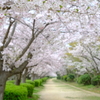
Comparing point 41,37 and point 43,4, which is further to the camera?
point 41,37

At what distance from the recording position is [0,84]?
537 centimetres

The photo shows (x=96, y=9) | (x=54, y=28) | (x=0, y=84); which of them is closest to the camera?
(x=96, y=9)

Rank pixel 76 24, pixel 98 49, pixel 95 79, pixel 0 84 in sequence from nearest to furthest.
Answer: pixel 0 84 < pixel 76 24 < pixel 98 49 < pixel 95 79

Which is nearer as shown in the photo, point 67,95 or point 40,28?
point 40,28

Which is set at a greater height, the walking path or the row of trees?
the row of trees

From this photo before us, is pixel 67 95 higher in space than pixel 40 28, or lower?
lower

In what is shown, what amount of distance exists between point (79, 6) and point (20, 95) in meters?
4.88

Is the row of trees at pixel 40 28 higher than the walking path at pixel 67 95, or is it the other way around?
the row of trees at pixel 40 28

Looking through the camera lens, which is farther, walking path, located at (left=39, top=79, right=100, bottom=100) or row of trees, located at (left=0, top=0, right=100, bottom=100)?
walking path, located at (left=39, top=79, right=100, bottom=100)

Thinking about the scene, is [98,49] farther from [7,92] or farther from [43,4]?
[43,4]

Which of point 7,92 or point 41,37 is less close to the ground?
point 41,37

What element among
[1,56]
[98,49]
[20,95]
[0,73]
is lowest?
[20,95]

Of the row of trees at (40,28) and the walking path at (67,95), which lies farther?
the walking path at (67,95)

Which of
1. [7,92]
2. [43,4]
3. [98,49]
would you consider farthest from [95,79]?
[43,4]
